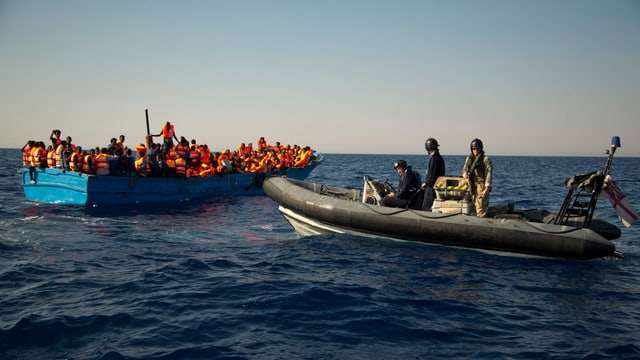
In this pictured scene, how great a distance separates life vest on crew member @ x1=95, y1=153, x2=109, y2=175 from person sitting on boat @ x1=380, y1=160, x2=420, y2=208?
35.8 feet

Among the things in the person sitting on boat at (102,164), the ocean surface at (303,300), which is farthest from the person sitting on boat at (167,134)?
the ocean surface at (303,300)

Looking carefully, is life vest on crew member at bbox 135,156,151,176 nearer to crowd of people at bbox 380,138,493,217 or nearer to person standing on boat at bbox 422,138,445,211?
crowd of people at bbox 380,138,493,217

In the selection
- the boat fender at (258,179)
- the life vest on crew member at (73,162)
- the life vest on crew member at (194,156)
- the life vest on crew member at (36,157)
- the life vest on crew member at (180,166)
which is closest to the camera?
Result: the life vest on crew member at (73,162)

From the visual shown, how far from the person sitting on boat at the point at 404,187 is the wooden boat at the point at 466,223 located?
0.46 m

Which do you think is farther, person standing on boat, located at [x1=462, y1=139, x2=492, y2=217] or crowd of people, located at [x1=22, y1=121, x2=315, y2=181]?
crowd of people, located at [x1=22, y1=121, x2=315, y2=181]

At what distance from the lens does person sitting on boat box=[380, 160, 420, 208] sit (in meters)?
9.97

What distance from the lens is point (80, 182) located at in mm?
15906

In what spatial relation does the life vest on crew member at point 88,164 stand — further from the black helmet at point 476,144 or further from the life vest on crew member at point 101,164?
the black helmet at point 476,144

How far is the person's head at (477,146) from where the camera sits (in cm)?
920

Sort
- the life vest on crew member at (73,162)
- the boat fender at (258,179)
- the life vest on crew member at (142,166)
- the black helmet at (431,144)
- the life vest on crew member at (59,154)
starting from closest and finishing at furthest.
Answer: the black helmet at (431,144) → the life vest on crew member at (73,162) → the life vest on crew member at (59,154) → the life vest on crew member at (142,166) → the boat fender at (258,179)

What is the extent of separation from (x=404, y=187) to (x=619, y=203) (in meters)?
4.01

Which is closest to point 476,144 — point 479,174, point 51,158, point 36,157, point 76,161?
point 479,174

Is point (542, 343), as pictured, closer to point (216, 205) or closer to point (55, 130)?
point (216, 205)

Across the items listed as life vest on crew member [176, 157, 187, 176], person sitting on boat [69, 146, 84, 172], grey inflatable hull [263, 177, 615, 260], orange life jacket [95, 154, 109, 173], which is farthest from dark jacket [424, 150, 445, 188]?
person sitting on boat [69, 146, 84, 172]
